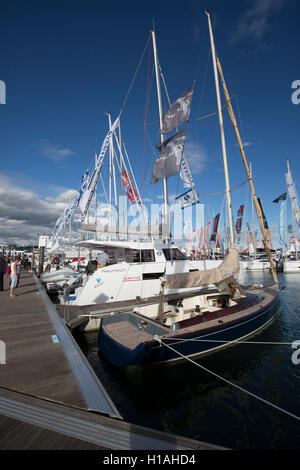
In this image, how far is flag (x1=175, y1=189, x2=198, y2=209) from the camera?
13.2 metres

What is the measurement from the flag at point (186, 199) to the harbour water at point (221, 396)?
814cm

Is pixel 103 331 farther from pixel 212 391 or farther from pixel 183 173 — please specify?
pixel 183 173

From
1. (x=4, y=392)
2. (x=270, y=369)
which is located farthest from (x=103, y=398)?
(x=270, y=369)

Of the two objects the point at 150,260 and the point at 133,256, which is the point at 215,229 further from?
the point at 133,256

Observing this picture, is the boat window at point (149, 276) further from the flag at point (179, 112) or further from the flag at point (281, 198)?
the flag at point (281, 198)

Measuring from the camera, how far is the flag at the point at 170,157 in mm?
10242

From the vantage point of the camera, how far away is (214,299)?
32.6 feet

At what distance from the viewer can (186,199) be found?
13.5m

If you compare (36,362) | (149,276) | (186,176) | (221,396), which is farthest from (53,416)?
(186,176)

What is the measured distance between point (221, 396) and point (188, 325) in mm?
1724

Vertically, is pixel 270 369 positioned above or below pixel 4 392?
below

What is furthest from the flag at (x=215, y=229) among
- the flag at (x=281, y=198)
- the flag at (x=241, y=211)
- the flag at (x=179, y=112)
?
the flag at (x=179, y=112)

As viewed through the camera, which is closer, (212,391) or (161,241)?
(212,391)
